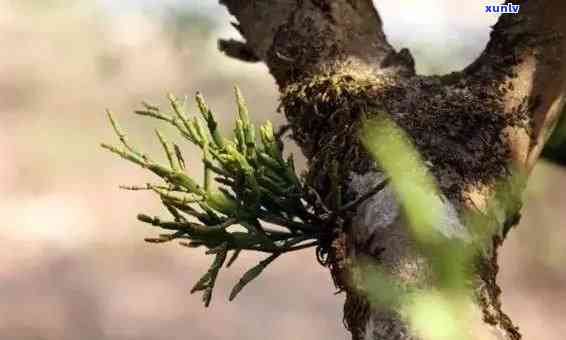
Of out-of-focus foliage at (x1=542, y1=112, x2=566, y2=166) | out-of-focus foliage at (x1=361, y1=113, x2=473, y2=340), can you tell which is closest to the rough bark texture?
out-of-focus foliage at (x1=361, y1=113, x2=473, y2=340)

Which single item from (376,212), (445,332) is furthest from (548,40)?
(445,332)

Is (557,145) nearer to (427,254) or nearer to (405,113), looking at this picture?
(405,113)

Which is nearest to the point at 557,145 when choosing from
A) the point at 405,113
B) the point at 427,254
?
the point at 405,113

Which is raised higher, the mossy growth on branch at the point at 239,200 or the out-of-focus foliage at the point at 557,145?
the out-of-focus foliage at the point at 557,145

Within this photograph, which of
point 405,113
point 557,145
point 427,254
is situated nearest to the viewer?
point 427,254

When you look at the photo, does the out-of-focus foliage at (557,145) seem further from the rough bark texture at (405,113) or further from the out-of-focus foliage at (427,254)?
the out-of-focus foliage at (427,254)

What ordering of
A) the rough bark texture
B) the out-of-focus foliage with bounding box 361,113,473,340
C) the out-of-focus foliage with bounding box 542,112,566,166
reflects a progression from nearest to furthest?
the out-of-focus foliage with bounding box 361,113,473,340 → the rough bark texture → the out-of-focus foliage with bounding box 542,112,566,166

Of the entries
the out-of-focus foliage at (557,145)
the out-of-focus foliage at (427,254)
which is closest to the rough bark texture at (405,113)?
the out-of-focus foliage at (427,254)

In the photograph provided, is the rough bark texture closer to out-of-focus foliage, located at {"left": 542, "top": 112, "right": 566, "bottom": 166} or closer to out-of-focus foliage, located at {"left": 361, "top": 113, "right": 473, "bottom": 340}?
out-of-focus foliage, located at {"left": 361, "top": 113, "right": 473, "bottom": 340}
